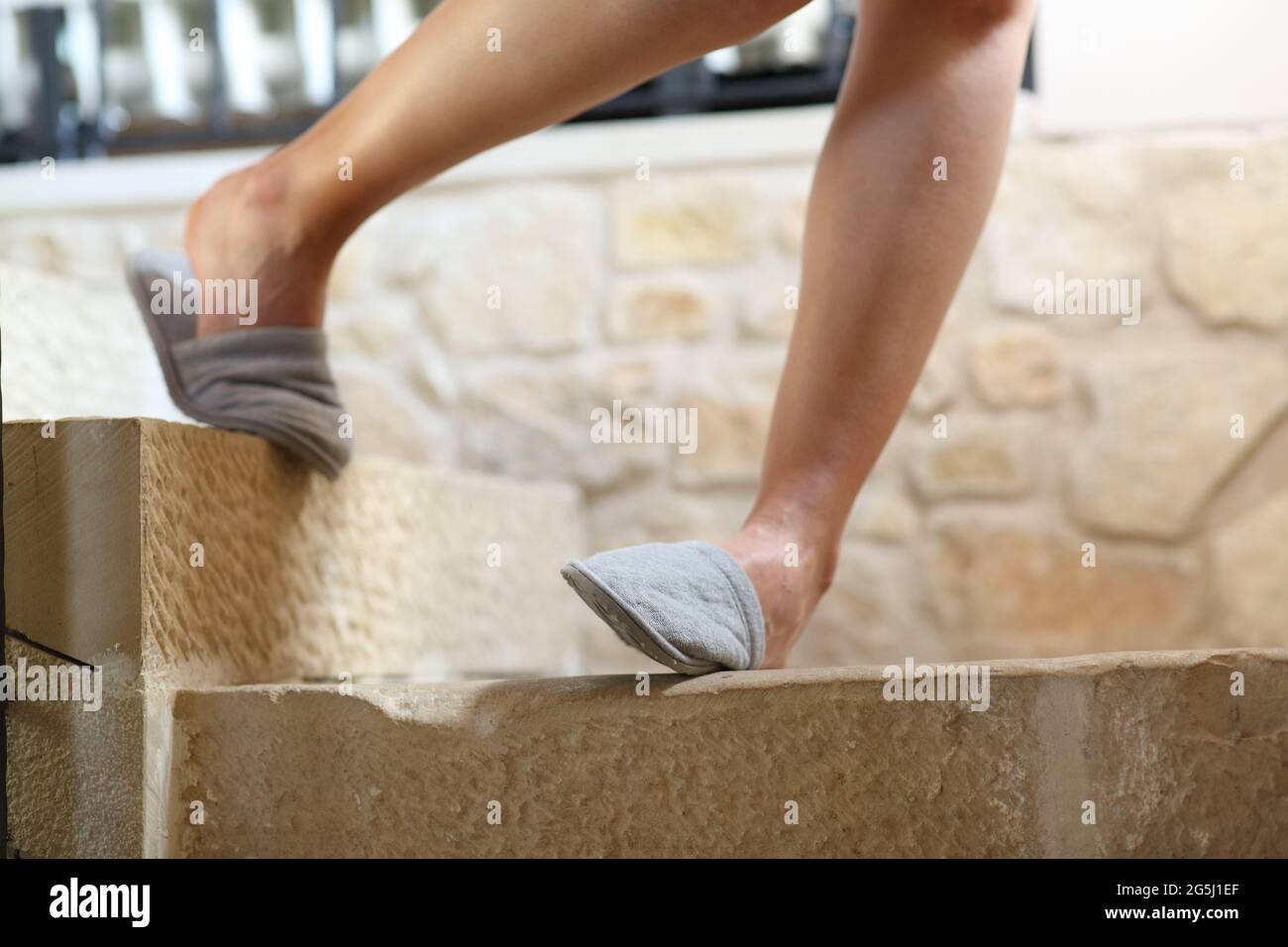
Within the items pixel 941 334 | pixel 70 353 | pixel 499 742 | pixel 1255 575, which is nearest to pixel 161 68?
pixel 70 353

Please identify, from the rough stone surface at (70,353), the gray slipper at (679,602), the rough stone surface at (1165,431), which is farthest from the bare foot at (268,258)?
the rough stone surface at (1165,431)

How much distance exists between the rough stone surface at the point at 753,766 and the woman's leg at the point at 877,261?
0.33 feet

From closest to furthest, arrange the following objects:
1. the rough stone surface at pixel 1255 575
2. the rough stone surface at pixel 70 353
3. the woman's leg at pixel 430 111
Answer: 1. the woman's leg at pixel 430 111
2. the rough stone surface at pixel 70 353
3. the rough stone surface at pixel 1255 575

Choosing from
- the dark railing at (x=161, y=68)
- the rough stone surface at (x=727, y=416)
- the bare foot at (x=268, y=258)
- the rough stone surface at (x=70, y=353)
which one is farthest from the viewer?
the dark railing at (x=161, y=68)

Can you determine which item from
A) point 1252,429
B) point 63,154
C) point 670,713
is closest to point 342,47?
point 63,154

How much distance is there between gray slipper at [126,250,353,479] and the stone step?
0.9 inches

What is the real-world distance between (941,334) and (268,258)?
1003 millimetres

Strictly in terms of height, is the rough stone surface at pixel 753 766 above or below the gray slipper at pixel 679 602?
below

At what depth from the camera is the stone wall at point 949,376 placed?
1.57 metres

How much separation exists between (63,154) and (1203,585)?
5.46 feet

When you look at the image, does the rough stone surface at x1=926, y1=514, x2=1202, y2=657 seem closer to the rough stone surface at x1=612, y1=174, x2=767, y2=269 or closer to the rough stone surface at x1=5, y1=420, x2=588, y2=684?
the rough stone surface at x1=612, y1=174, x2=767, y2=269

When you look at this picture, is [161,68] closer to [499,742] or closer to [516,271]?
[516,271]

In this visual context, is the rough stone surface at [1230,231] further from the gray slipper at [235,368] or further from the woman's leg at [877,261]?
the gray slipper at [235,368]
